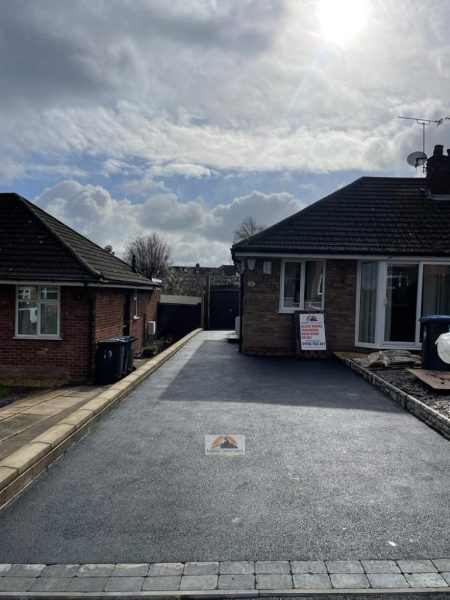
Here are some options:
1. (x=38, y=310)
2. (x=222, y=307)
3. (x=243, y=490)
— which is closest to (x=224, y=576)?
(x=243, y=490)

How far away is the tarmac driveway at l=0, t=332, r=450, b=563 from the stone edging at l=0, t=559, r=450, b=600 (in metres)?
0.09

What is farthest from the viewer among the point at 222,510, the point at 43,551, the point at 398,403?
the point at 398,403

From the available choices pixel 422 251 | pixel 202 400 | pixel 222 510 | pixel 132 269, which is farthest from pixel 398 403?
pixel 132 269

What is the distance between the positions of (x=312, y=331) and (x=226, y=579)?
8.72 m

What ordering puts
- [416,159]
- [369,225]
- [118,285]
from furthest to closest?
1. [416,159]
2. [118,285]
3. [369,225]

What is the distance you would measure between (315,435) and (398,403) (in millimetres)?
2180

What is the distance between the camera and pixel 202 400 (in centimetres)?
707

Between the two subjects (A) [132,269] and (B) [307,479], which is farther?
(A) [132,269]

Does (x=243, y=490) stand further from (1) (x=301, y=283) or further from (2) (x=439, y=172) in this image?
(2) (x=439, y=172)

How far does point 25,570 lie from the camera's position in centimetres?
288

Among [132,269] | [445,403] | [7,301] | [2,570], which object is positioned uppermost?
[132,269]

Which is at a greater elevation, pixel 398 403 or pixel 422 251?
pixel 422 251

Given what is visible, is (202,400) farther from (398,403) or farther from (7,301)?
(7,301)

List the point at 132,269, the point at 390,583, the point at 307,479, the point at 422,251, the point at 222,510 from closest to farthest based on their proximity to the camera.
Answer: the point at 390,583 < the point at 222,510 < the point at 307,479 < the point at 422,251 < the point at 132,269
